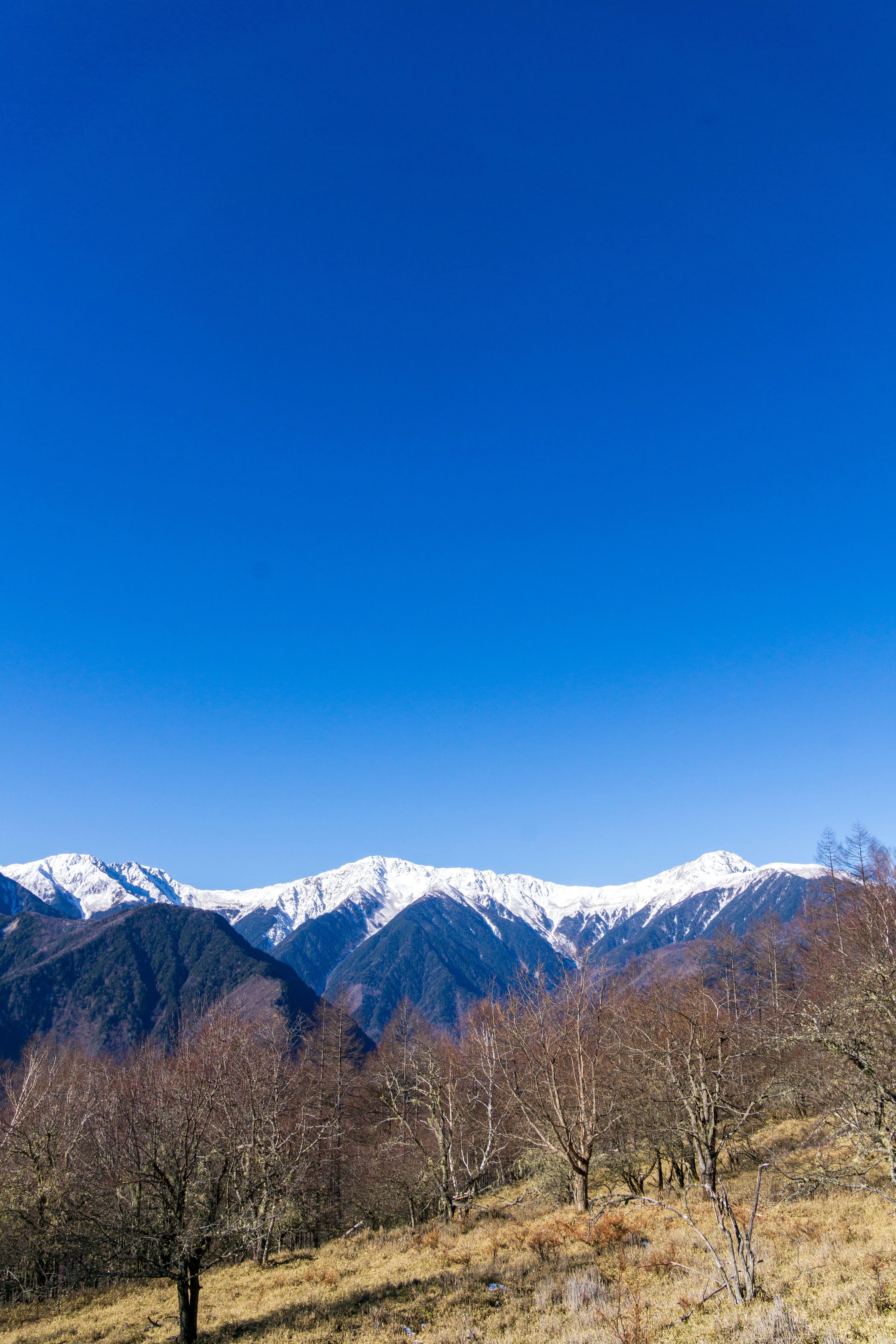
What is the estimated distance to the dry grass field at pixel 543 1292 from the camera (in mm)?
11391

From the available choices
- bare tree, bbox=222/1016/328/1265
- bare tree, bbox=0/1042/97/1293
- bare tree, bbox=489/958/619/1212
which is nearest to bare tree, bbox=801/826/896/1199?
bare tree, bbox=489/958/619/1212

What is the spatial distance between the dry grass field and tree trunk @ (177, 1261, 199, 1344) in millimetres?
670

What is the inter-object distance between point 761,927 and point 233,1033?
60311 millimetres

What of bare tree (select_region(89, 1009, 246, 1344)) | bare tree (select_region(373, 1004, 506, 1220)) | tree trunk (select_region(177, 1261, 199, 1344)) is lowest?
bare tree (select_region(373, 1004, 506, 1220))

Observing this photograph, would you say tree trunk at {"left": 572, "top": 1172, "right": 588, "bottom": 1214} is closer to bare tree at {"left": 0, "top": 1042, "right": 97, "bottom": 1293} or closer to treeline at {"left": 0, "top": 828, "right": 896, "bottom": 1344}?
treeline at {"left": 0, "top": 828, "right": 896, "bottom": 1344}

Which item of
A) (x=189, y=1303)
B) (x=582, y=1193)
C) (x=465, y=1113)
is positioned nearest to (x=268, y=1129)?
(x=465, y=1113)

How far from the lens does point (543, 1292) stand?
1548cm

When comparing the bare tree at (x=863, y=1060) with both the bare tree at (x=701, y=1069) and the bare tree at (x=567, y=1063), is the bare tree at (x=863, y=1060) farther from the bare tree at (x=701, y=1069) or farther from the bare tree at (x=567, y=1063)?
the bare tree at (x=567, y=1063)

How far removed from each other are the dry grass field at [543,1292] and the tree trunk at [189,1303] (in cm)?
67

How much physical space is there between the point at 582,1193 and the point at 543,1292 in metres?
9.74

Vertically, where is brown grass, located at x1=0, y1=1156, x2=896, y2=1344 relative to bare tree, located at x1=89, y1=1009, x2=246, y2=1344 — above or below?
below

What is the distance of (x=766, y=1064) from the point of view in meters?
30.7

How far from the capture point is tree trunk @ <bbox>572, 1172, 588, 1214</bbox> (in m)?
23.3

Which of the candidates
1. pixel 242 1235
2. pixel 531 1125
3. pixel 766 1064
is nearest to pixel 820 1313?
pixel 242 1235
